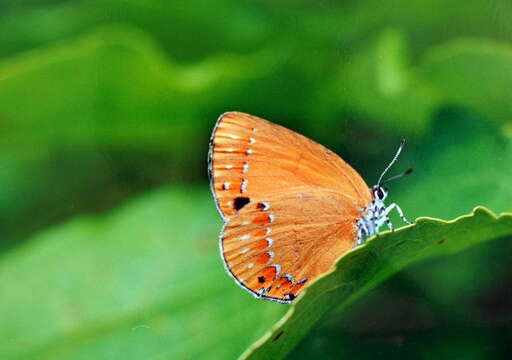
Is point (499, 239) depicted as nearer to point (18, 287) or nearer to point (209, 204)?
point (209, 204)

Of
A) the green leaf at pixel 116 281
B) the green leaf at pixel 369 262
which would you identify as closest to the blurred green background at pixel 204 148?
the green leaf at pixel 116 281

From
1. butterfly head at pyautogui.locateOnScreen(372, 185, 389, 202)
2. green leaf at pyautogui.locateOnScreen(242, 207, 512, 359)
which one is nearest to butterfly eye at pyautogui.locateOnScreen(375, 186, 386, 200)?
butterfly head at pyautogui.locateOnScreen(372, 185, 389, 202)

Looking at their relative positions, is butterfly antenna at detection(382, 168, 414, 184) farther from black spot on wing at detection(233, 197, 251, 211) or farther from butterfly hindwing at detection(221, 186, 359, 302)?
black spot on wing at detection(233, 197, 251, 211)

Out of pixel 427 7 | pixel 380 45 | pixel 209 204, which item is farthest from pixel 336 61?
pixel 209 204

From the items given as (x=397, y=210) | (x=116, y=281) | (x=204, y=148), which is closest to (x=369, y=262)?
(x=397, y=210)

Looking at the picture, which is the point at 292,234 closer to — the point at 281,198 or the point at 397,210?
the point at 281,198

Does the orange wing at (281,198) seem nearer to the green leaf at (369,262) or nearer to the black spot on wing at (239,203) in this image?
the black spot on wing at (239,203)
